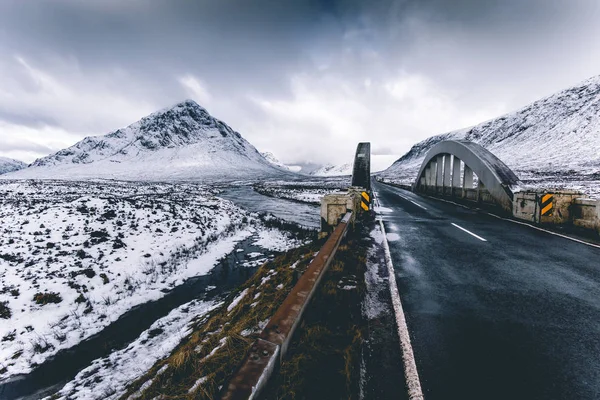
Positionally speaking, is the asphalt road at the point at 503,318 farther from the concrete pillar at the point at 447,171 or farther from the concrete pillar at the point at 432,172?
the concrete pillar at the point at 432,172

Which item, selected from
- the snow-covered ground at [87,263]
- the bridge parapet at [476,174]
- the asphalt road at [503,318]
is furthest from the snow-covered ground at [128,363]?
the bridge parapet at [476,174]

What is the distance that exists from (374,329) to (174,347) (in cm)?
394

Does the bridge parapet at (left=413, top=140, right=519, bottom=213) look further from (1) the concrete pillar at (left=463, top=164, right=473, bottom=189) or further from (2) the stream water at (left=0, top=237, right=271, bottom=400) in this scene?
(2) the stream water at (left=0, top=237, right=271, bottom=400)

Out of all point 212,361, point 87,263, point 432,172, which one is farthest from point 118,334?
point 432,172

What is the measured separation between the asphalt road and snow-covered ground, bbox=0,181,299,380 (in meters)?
7.03

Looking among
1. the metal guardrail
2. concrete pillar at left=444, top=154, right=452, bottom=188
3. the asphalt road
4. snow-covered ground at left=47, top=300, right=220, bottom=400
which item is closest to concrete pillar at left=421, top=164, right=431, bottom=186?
concrete pillar at left=444, top=154, right=452, bottom=188

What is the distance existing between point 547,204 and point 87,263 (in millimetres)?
16122

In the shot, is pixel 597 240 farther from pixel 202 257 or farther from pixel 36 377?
pixel 36 377

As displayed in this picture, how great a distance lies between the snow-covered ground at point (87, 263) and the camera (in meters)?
6.23

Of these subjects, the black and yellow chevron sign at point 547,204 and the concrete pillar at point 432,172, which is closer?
the black and yellow chevron sign at point 547,204

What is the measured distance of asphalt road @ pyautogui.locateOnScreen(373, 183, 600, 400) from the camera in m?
2.40

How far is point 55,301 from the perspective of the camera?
715 cm

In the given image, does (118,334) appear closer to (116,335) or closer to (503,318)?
(116,335)

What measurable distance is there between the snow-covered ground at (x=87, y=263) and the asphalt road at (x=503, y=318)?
7.03m
